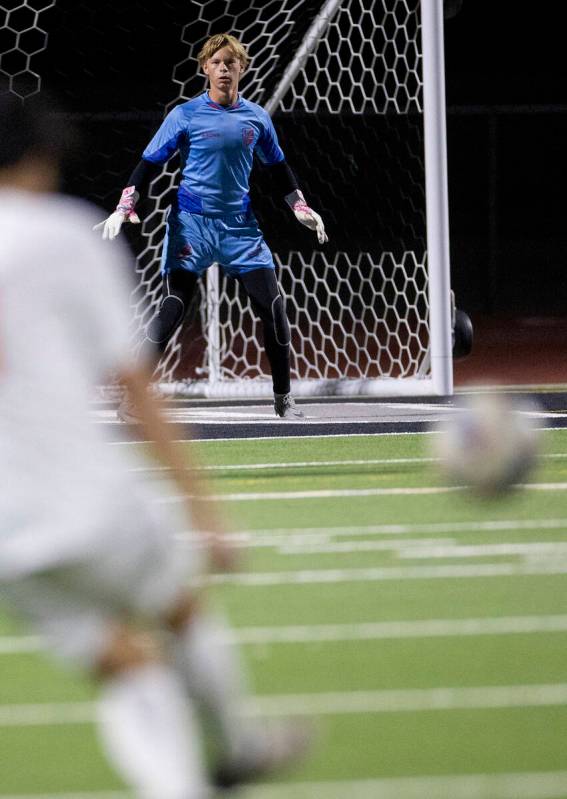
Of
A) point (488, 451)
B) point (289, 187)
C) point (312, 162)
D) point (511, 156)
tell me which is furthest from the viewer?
point (511, 156)

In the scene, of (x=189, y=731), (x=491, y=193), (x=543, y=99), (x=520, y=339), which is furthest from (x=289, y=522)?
(x=543, y=99)

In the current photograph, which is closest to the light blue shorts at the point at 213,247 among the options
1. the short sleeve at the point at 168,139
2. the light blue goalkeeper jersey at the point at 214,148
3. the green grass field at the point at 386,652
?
the light blue goalkeeper jersey at the point at 214,148

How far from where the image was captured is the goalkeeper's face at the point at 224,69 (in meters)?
9.40

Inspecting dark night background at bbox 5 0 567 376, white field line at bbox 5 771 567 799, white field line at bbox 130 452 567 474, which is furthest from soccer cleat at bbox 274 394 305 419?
dark night background at bbox 5 0 567 376

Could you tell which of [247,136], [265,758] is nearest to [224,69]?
[247,136]

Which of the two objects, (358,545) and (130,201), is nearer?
(358,545)

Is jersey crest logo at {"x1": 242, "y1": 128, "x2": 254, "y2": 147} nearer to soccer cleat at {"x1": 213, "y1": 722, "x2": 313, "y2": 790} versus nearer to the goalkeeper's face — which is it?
the goalkeeper's face

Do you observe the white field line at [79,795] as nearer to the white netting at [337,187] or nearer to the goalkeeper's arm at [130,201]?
the goalkeeper's arm at [130,201]

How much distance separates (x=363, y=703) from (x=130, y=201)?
6.52 meters

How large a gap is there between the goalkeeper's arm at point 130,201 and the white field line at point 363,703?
6245 millimetres

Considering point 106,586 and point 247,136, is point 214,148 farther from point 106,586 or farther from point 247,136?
point 106,586

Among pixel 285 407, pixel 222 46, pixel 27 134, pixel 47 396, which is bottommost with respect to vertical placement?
pixel 285 407

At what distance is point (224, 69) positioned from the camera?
31.3 feet

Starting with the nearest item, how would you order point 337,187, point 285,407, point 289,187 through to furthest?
point 289,187
point 285,407
point 337,187
